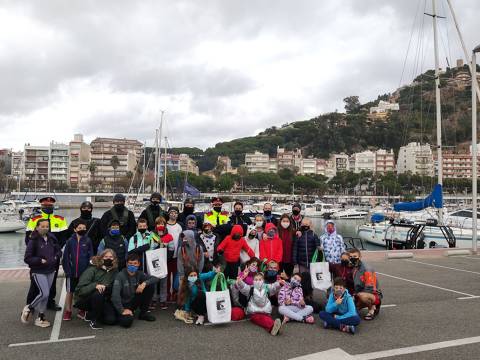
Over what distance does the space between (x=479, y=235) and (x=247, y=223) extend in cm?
2199

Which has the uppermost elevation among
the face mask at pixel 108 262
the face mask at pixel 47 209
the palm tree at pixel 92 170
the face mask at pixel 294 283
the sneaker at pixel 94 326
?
the palm tree at pixel 92 170

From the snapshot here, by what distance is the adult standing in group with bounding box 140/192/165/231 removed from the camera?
751cm

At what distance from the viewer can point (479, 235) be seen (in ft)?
80.9

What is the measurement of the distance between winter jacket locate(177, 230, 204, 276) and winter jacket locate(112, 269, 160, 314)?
2.05 feet

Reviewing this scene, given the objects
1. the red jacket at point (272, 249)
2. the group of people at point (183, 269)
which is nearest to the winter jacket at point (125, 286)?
the group of people at point (183, 269)

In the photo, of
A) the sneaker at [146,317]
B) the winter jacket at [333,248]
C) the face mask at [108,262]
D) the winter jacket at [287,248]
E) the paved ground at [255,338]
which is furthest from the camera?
the winter jacket at [287,248]

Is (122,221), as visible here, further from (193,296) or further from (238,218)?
(238,218)

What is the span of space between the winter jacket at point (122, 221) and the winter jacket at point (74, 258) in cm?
61

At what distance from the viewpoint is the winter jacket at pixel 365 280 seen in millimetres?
6926

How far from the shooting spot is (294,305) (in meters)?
6.59

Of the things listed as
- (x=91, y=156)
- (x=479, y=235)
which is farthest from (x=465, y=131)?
(x=479, y=235)

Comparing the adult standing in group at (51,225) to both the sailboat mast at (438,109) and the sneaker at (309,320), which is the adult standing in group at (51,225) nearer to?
the sneaker at (309,320)

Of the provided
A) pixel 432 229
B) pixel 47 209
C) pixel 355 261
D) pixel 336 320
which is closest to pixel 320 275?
pixel 355 261

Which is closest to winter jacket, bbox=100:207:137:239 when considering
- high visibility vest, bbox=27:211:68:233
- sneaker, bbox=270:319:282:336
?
high visibility vest, bbox=27:211:68:233
